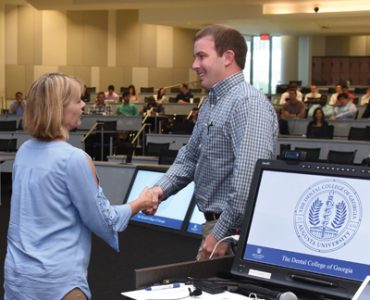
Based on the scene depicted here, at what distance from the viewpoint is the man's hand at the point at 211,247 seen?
2.53 meters

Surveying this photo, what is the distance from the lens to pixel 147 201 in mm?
2740

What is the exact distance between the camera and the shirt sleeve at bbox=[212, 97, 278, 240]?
8.26 feet

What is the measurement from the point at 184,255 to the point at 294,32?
25207mm

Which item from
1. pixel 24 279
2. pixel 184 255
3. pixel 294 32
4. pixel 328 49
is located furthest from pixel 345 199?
pixel 328 49

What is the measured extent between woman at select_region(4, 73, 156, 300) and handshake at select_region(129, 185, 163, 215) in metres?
0.16

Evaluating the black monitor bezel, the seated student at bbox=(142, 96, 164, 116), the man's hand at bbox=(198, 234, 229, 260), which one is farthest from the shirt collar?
the seated student at bbox=(142, 96, 164, 116)

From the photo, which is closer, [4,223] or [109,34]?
[4,223]

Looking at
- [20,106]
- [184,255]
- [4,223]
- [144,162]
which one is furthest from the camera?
[20,106]

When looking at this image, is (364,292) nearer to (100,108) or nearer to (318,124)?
(318,124)

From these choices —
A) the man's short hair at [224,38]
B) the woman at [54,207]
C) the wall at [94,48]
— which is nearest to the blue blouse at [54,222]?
the woman at [54,207]

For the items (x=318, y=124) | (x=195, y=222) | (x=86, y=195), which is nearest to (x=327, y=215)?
(x=86, y=195)

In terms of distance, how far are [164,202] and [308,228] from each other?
5.19 m

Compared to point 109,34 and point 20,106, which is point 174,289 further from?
point 109,34

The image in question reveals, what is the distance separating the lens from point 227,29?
2.74 m
